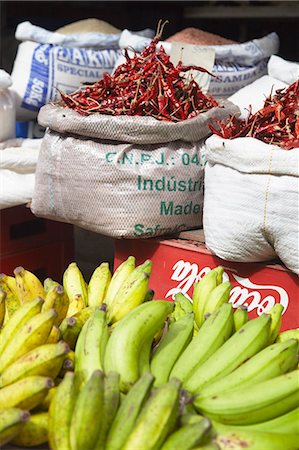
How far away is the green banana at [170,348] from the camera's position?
5.15 feet

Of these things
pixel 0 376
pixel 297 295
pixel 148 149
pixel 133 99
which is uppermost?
pixel 133 99

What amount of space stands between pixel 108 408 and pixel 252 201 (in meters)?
1.05

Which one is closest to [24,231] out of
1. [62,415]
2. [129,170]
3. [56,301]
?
[129,170]

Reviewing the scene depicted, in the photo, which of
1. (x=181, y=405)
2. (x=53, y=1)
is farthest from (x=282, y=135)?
(x=53, y=1)

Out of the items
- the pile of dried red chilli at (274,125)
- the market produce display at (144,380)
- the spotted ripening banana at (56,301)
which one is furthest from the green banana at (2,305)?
the pile of dried red chilli at (274,125)

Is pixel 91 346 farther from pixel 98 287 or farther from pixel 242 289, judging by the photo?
pixel 242 289

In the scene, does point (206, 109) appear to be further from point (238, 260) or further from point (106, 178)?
point (238, 260)

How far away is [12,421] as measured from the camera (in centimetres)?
134

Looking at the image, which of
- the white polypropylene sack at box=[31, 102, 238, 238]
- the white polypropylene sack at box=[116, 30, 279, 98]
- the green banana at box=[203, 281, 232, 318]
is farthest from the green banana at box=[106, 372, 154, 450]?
the white polypropylene sack at box=[116, 30, 279, 98]

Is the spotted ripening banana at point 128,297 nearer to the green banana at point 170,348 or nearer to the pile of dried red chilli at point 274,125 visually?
the green banana at point 170,348

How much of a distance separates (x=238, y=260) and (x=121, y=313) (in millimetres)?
677

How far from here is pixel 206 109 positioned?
8.81 ft

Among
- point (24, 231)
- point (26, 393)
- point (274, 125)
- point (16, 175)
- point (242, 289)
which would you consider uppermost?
point (274, 125)

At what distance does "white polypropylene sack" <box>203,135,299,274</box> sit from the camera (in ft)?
6.99
